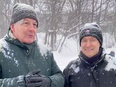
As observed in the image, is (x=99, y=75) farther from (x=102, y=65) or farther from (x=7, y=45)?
(x=7, y=45)

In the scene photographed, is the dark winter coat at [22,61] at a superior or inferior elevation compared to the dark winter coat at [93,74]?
superior

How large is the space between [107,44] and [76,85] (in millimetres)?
20440

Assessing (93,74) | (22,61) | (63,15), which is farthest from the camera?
(63,15)

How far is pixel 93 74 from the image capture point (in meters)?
2.35

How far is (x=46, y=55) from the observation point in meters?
2.21

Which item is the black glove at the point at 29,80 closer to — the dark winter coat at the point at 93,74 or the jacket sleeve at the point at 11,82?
the jacket sleeve at the point at 11,82

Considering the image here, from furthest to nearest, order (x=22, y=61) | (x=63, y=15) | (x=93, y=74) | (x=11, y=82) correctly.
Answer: (x=63, y=15)
(x=93, y=74)
(x=22, y=61)
(x=11, y=82)

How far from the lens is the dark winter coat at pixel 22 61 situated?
1986 mm

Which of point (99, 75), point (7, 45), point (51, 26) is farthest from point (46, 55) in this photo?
point (51, 26)

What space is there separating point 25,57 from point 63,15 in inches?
721

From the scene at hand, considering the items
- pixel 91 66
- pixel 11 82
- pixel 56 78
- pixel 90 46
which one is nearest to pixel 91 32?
pixel 90 46

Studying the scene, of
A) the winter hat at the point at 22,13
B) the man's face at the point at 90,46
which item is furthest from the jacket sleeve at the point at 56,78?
the winter hat at the point at 22,13

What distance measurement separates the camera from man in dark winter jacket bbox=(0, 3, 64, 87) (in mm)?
1953

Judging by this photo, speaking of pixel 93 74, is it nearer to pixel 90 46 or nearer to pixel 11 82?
pixel 90 46
